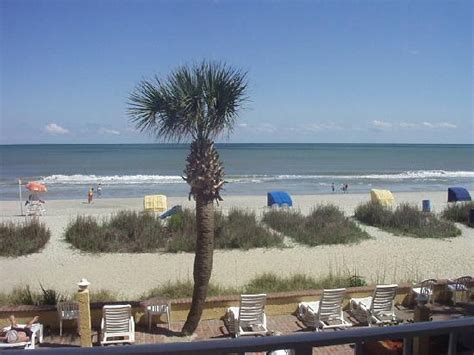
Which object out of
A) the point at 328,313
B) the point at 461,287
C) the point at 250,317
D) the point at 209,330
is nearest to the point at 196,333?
the point at 209,330

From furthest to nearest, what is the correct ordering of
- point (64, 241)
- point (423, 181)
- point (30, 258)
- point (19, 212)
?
point (423, 181) < point (19, 212) < point (64, 241) < point (30, 258)

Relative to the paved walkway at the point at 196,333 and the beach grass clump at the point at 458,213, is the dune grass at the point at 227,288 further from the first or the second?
the beach grass clump at the point at 458,213

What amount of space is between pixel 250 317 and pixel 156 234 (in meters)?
8.95

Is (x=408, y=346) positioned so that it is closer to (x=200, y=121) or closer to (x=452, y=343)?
(x=452, y=343)

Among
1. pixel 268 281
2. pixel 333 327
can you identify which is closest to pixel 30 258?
pixel 268 281

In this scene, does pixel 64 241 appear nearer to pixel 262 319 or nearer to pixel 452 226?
pixel 262 319

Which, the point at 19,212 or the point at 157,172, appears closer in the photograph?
the point at 19,212

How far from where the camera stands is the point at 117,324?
8461mm

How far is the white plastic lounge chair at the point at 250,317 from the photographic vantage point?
8.70 metres

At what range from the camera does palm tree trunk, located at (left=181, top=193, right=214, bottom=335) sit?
8805 millimetres

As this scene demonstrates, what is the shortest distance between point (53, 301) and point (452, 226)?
15.7m

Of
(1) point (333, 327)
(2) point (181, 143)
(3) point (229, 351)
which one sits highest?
(2) point (181, 143)

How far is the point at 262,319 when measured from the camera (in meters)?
8.91

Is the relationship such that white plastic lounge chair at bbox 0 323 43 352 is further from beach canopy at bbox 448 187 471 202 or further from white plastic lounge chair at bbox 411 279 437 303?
beach canopy at bbox 448 187 471 202
